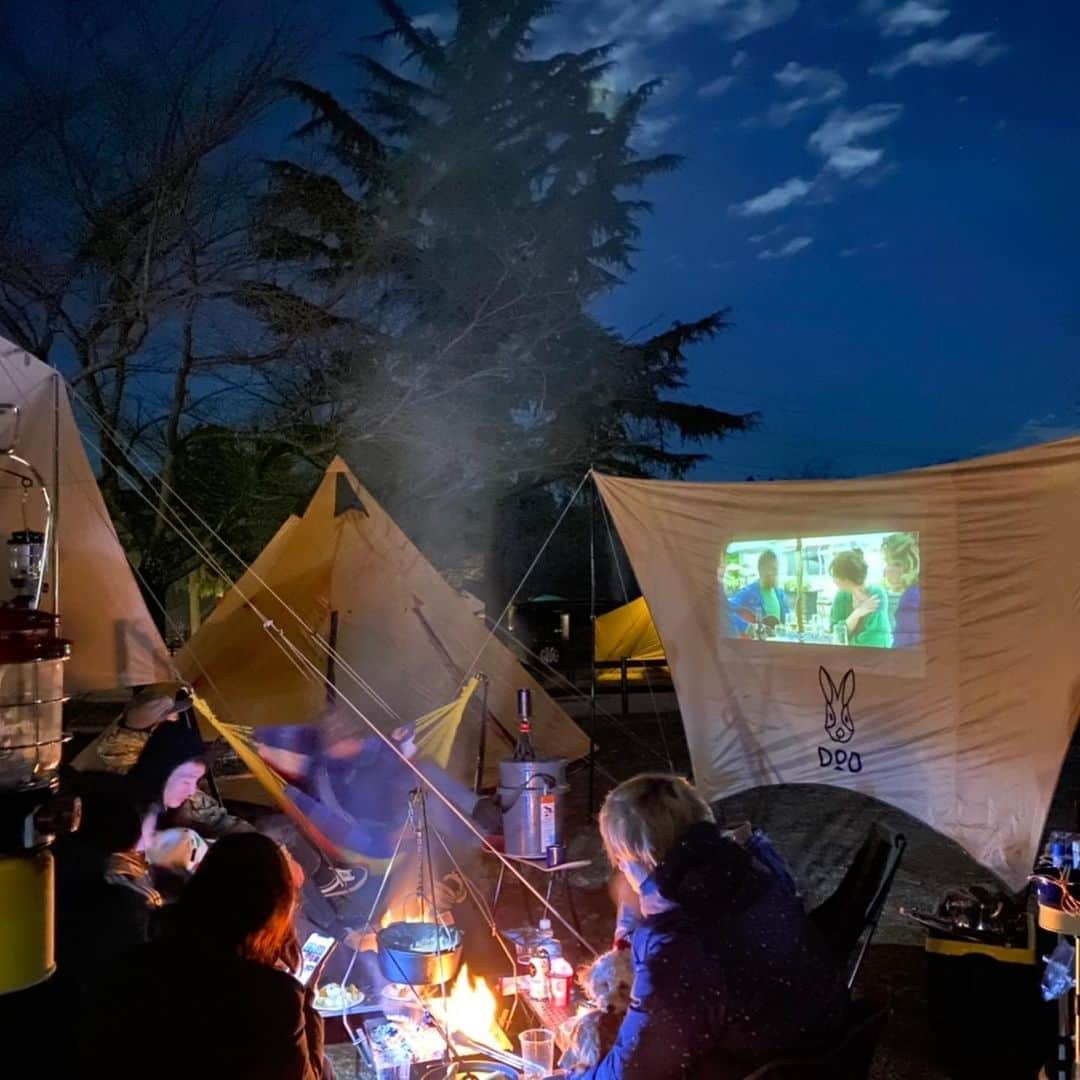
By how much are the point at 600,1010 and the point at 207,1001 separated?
3.04 ft

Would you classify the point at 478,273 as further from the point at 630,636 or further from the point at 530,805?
the point at 530,805

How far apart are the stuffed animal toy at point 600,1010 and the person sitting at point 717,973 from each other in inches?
7.2

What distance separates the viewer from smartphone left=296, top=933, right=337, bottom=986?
97.2 inches

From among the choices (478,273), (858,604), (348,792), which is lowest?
(348,792)

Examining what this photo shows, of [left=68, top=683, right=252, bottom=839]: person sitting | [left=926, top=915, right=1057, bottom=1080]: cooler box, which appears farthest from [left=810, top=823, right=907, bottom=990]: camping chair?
[left=68, top=683, right=252, bottom=839]: person sitting

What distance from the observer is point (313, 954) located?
258cm

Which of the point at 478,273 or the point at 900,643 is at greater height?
the point at 478,273

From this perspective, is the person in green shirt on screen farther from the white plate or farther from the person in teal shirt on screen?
the white plate

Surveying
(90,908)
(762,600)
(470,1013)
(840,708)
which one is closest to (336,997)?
(470,1013)

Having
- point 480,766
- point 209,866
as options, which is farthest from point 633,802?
point 480,766

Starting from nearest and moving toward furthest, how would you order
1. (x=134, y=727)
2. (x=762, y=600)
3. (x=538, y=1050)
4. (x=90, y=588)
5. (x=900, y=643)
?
1. (x=538, y=1050)
2. (x=134, y=727)
3. (x=90, y=588)
4. (x=900, y=643)
5. (x=762, y=600)

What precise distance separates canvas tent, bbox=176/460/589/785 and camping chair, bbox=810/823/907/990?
129 inches

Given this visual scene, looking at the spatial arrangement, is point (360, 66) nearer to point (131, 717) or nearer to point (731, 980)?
point (131, 717)

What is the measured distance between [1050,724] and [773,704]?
1422 millimetres
